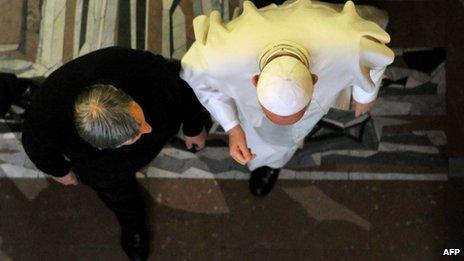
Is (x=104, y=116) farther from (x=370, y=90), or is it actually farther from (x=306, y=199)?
(x=306, y=199)

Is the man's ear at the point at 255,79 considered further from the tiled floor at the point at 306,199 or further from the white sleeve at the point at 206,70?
the tiled floor at the point at 306,199

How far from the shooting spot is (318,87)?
1.10 m

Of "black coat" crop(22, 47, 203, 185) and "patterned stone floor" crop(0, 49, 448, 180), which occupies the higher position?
"black coat" crop(22, 47, 203, 185)

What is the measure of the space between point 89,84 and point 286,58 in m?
0.45

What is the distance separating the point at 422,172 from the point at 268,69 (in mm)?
960

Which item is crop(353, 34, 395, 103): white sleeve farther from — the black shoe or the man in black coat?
the black shoe

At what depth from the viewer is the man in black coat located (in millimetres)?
1046

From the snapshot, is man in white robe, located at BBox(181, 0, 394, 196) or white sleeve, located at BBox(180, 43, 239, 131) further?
white sleeve, located at BBox(180, 43, 239, 131)

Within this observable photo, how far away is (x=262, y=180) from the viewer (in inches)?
64.1

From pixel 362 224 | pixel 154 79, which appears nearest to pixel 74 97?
pixel 154 79

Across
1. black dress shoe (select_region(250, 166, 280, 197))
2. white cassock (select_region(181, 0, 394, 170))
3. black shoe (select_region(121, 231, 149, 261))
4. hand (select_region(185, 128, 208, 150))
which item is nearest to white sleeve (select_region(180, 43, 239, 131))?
white cassock (select_region(181, 0, 394, 170))

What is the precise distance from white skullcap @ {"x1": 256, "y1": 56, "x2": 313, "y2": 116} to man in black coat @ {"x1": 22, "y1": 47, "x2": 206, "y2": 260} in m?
0.30

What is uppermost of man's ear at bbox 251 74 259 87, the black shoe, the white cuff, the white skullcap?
the white skullcap

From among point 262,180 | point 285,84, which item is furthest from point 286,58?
point 262,180
